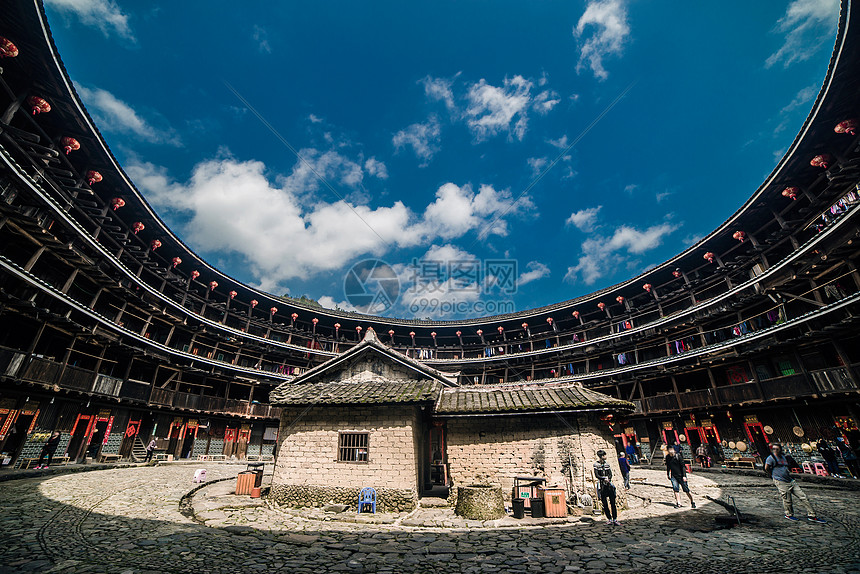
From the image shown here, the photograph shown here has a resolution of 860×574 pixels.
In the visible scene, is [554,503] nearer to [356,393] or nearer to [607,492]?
[607,492]

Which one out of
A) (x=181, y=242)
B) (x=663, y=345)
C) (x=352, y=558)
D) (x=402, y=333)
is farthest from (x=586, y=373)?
(x=181, y=242)

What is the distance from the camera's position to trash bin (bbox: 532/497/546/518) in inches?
382

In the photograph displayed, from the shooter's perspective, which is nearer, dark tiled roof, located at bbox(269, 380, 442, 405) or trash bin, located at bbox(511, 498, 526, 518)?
trash bin, located at bbox(511, 498, 526, 518)

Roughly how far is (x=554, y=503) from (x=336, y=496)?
22.1ft

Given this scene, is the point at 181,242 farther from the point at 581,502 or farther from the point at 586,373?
the point at 586,373

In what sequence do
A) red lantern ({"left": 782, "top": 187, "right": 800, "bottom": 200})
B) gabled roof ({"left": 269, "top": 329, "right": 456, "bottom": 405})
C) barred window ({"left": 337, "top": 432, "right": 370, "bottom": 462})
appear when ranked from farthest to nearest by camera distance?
red lantern ({"left": 782, "top": 187, "right": 800, "bottom": 200}), gabled roof ({"left": 269, "top": 329, "right": 456, "bottom": 405}), barred window ({"left": 337, "top": 432, "right": 370, "bottom": 462})

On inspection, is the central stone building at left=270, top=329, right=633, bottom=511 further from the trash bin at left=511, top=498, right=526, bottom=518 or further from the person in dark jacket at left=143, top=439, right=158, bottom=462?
the person in dark jacket at left=143, top=439, right=158, bottom=462

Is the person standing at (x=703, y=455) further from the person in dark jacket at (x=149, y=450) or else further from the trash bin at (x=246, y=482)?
the person in dark jacket at (x=149, y=450)

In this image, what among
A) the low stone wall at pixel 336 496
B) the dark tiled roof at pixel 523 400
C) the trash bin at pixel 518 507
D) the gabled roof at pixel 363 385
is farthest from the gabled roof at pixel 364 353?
the trash bin at pixel 518 507

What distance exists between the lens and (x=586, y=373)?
33344 mm

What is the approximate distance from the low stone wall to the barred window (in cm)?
87

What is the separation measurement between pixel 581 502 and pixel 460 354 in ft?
112

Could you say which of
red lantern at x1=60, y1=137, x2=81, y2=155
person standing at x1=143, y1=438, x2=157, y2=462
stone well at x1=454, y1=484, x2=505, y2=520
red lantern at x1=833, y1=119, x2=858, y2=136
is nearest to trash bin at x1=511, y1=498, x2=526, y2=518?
stone well at x1=454, y1=484, x2=505, y2=520

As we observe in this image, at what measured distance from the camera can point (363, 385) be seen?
1422 cm
